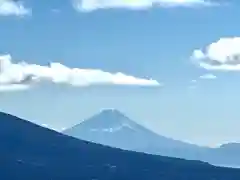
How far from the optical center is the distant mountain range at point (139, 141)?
394 inches

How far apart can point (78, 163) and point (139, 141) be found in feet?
7.00

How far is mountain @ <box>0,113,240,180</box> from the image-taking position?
36.7 feet

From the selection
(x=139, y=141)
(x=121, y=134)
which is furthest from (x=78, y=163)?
(x=139, y=141)

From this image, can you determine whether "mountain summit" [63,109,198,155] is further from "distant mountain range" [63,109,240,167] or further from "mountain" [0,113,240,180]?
"mountain" [0,113,240,180]

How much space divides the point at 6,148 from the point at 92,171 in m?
2.38

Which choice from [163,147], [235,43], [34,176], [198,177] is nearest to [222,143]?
[163,147]

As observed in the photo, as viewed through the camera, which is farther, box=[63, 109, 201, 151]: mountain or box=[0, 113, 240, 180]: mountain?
box=[0, 113, 240, 180]: mountain

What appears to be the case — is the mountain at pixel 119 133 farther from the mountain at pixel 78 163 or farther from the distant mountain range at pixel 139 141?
the mountain at pixel 78 163

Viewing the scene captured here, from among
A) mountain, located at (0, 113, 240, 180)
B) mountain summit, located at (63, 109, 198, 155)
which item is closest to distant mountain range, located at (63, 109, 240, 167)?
mountain summit, located at (63, 109, 198, 155)

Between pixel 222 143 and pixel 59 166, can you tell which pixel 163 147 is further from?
pixel 59 166

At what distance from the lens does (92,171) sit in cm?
1249

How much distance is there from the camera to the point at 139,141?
10.6 metres

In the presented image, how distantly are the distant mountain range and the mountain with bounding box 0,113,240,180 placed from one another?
0.20 meters

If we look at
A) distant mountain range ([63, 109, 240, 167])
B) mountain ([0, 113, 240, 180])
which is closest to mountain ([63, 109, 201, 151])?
distant mountain range ([63, 109, 240, 167])
